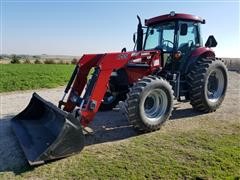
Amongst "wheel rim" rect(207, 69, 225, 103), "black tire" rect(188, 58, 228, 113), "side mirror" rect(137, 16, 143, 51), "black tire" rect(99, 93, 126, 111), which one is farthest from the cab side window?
"black tire" rect(99, 93, 126, 111)

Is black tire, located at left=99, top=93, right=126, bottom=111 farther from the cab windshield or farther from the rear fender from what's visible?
the rear fender

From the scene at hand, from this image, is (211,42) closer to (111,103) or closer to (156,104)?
(156,104)

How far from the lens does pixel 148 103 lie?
18.8ft

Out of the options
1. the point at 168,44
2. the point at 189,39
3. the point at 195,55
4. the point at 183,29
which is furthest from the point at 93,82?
the point at 189,39

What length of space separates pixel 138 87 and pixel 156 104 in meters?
0.78

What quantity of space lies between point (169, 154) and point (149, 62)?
256cm

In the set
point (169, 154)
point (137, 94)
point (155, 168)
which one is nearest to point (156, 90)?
point (137, 94)

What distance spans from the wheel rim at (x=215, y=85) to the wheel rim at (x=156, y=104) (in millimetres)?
2182

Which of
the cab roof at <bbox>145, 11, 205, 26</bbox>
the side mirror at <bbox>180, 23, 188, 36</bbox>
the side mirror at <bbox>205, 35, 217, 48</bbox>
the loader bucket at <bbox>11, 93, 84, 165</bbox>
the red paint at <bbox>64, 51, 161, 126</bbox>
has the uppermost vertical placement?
the cab roof at <bbox>145, 11, 205, 26</bbox>

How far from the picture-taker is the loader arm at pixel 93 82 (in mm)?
4863

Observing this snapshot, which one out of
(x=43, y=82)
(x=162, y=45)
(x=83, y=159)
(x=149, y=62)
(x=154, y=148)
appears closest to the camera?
(x=83, y=159)

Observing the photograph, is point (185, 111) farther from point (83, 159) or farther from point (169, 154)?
point (83, 159)

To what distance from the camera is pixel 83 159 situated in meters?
4.17

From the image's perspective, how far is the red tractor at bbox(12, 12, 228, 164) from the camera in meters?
4.52
